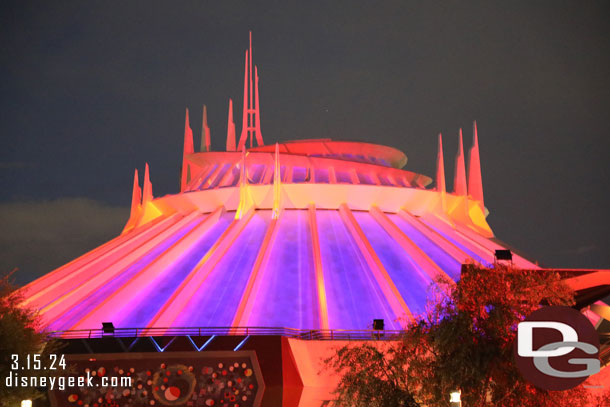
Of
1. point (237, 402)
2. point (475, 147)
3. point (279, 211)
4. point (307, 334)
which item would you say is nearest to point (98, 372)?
point (237, 402)

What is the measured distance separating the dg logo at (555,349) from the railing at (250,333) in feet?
21.1

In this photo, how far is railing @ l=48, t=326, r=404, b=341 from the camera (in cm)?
2755

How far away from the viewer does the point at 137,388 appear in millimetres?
26328

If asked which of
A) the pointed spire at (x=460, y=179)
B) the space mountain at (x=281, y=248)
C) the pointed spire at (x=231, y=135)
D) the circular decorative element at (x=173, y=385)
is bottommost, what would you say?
the circular decorative element at (x=173, y=385)

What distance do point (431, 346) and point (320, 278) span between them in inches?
378

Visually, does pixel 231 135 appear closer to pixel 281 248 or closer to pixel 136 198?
pixel 136 198

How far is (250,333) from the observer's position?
28.1 metres

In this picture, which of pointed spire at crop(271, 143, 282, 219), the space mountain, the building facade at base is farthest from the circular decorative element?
pointed spire at crop(271, 143, 282, 219)

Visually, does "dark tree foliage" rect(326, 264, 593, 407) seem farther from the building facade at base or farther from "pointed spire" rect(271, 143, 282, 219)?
"pointed spire" rect(271, 143, 282, 219)

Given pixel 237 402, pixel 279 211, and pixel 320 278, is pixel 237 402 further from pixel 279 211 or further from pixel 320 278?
pixel 279 211

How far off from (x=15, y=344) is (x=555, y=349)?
15487mm

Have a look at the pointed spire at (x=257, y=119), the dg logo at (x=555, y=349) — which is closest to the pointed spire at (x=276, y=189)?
the pointed spire at (x=257, y=119)

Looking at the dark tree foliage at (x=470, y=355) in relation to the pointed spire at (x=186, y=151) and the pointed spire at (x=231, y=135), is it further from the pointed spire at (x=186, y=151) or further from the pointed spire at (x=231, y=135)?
the pointed spire at (x=231, y=135)

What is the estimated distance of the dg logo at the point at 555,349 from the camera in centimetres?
2130
